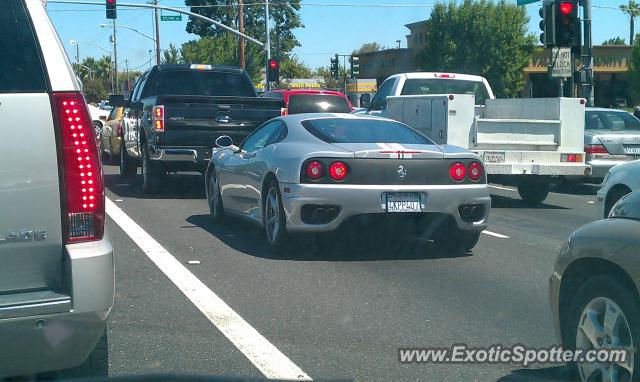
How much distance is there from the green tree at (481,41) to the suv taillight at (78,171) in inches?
1997

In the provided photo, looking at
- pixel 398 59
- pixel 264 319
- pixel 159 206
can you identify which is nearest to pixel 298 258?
pixel 264 319

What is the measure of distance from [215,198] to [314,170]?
296 cm

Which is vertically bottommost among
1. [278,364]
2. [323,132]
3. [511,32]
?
[278,364]

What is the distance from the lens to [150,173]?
1392 cm

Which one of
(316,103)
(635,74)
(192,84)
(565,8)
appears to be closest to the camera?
(192,84)

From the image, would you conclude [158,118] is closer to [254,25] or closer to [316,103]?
[316,103]

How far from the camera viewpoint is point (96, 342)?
13.0 feet

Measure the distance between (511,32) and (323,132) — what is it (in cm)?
4631

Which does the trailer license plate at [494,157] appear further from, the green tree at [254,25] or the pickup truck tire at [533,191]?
the green tree at [254,25]

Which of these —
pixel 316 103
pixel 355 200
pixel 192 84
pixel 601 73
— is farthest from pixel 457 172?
pixel 601 73

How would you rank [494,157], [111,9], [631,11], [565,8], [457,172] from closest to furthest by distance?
[457,172] < [494,157] < [565,8] < [111,9] < [631,11]

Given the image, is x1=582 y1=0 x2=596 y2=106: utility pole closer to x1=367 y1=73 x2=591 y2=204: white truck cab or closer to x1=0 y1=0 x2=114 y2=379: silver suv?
x1=367 y1=73 x2=591 y2=204: white truck cab

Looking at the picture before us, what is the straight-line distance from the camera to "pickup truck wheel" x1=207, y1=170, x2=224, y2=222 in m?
10.9

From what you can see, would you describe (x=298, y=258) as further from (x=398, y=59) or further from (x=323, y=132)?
(x=398, y=59)
